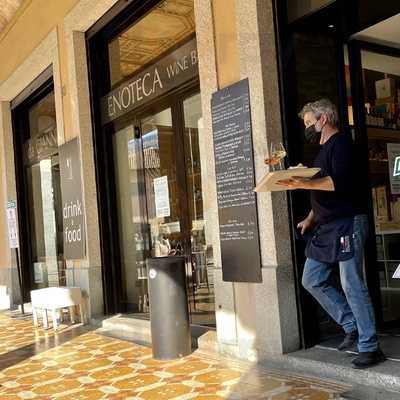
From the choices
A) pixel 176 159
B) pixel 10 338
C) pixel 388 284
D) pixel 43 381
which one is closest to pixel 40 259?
pixel 10 338

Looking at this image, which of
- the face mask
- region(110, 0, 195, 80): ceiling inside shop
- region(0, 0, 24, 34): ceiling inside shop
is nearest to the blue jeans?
the face mask

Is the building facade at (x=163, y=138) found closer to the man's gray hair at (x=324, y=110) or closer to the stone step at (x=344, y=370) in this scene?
the stone step at (x=344, y=370)

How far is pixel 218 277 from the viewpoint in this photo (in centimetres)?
489

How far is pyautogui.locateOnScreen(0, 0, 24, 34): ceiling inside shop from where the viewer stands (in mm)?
9250

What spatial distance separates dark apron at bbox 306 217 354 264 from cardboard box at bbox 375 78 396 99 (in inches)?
82.1

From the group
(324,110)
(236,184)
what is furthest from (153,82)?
(324,110)

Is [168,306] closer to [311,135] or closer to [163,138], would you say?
[311,135]

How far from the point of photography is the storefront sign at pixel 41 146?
373 inches

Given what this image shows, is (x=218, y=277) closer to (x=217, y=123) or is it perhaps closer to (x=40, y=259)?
(x=217, y=123)

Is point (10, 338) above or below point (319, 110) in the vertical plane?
below

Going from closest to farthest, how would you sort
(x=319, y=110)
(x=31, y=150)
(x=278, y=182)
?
(x=278, y=182), (x=319, y=110), (x=31, y=150)

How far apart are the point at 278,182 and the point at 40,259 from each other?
7742 millimetres

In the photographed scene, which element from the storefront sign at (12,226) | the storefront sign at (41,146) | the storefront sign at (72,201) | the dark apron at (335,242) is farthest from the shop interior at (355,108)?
the storefront sign at (12,226)

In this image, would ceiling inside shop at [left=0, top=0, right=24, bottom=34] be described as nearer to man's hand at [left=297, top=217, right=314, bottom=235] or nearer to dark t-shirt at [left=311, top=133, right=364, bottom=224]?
man's hand at [left=297, top=217, right=314, bottom=235]
